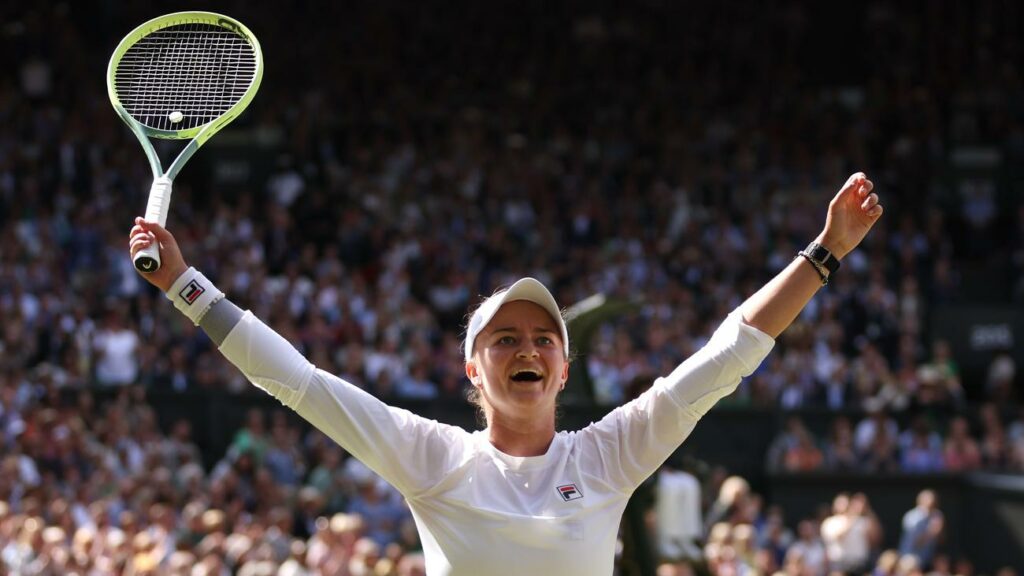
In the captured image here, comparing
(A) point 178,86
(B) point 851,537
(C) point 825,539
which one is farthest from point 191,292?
(C) point 825,539

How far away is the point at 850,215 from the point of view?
3.70 m

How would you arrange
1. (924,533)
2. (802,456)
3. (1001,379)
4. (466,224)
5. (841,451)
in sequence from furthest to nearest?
(466,224), (1001,379), (841,451), (802,456), (924,533)

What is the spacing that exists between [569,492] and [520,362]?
0.29 m

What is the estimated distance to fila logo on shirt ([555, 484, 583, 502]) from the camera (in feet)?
11.7

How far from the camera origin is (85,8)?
74.7ft

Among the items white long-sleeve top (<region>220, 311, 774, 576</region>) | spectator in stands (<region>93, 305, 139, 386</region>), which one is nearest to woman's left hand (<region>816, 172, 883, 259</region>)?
white long-sleeve top (<region>220, 311, 774, 576</region>)

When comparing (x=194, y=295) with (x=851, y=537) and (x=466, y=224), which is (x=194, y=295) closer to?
(x=851, y=537)

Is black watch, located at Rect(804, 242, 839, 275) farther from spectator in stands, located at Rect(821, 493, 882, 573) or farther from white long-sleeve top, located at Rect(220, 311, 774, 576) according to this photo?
spectator in stands, located at Rect(821, 493, 882, 573)

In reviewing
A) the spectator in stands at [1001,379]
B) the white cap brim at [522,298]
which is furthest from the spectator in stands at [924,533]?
the white cap brim at [522,298]

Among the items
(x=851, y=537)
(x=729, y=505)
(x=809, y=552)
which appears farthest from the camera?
(x=851, y=537)

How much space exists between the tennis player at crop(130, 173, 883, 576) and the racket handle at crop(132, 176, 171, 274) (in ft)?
0.06

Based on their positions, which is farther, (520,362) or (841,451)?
(841,451)

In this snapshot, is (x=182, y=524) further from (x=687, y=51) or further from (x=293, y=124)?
(x=687, y=51)

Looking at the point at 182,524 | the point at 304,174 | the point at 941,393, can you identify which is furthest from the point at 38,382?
the point at 941,393
